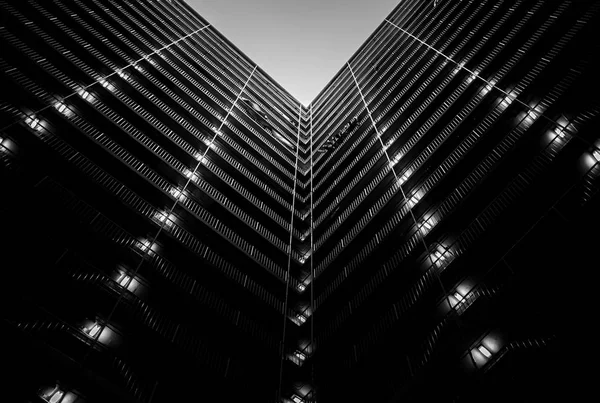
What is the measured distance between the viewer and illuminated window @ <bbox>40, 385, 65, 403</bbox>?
9.06 meters

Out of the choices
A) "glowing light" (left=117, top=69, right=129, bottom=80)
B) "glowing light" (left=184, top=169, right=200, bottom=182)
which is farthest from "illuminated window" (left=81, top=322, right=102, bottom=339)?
"glowing light" (left=117, top=69, right=129, bottom=80)

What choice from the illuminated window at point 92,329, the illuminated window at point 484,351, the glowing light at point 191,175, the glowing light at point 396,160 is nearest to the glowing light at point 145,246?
the illuminated window at point 92,329

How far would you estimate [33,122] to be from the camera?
46.1 ft

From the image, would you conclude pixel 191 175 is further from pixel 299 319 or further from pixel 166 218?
pixel 299 319

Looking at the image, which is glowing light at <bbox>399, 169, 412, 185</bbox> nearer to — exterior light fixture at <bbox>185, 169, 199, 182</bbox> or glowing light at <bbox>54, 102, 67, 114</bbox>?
exterior light fixture at <bbox>185, 169, 199, 182</bbox>

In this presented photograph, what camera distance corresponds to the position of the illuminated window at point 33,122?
13.9 m

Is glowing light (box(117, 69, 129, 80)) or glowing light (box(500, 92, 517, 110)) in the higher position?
glowing light (box(500, 92, 517, 110))

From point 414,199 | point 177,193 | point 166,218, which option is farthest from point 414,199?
point 177,193

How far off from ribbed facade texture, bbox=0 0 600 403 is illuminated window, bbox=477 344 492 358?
0.46 ft

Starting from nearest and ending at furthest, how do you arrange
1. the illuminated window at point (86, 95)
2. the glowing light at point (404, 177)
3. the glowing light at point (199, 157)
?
the illuminated window at point (86, 95), the glowing light at point (404, 177), the glowing light at point (199, 157)

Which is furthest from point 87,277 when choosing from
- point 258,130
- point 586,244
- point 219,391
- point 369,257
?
point 258,130

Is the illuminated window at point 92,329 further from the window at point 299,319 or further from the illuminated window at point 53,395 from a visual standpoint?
the window at point 299,319

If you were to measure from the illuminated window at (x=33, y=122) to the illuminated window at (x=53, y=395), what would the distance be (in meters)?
8.94

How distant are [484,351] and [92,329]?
1053 cm
